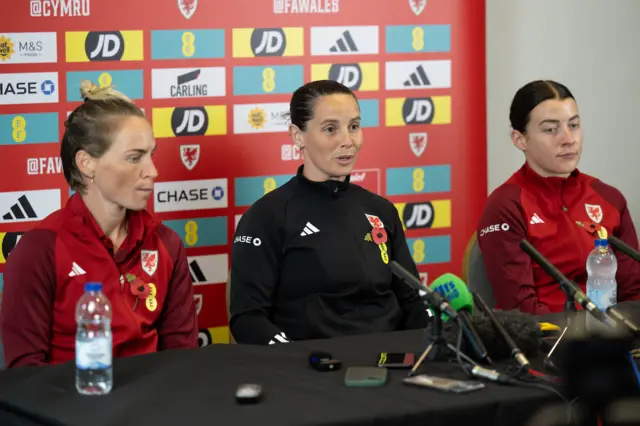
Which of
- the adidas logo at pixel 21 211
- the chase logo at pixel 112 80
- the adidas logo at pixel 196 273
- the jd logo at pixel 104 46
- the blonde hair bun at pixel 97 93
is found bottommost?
the adidas logo at pixel 196 273

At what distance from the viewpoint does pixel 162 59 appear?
138 inches

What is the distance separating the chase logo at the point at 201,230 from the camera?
358 cm

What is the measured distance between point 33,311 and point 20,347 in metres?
0.09

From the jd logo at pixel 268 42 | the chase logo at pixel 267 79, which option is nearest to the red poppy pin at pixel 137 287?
the chase logo at pixel 267 79

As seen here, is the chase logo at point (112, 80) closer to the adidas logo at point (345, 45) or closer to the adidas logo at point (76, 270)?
the adidas logo at point (345, 45)

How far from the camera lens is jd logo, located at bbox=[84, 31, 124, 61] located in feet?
11.1

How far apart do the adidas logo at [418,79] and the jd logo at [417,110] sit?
0.06 metres

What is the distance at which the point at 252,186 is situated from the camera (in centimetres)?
369

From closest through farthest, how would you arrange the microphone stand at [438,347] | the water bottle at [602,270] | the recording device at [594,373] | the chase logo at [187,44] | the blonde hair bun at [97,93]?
the recording device at [594,373] → the microphone stand at [438,347] → the blonde hair bun at [97,93] → the water bottle at [602,270] → the chase logo at [187,44]

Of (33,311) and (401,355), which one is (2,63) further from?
(401,355)

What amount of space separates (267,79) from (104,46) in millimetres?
617

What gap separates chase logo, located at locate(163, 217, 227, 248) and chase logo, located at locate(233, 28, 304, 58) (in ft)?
2.04

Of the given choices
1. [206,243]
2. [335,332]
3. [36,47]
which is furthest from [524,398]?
[36,47]

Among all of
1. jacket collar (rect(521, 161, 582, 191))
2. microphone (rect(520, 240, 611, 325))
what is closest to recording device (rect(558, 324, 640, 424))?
microphone (rect(520, 240, 611, 325))
